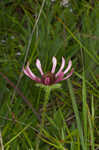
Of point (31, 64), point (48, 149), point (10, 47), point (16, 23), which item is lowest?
point (48, 149)

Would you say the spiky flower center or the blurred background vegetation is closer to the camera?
the spiky flower center

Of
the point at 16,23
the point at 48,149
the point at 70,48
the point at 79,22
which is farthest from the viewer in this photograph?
the point at 16,23

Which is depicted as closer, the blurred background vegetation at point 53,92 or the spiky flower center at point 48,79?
the spiky flower center at point 48,79

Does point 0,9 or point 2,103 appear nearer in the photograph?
point 2,103

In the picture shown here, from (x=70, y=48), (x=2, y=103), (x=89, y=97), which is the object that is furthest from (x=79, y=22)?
(x=2, y=103)

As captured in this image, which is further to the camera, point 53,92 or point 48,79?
point 53,92

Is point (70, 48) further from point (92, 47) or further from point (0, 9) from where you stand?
point (0, 9)

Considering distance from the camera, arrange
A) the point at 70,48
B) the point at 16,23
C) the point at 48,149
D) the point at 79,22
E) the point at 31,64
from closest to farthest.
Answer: the point at 48,149 < the point at 31,64 < the point at 70,48 < the point at 79,22 < the point at 16,23

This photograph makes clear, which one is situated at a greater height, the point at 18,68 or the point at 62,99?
the point at 18,68
